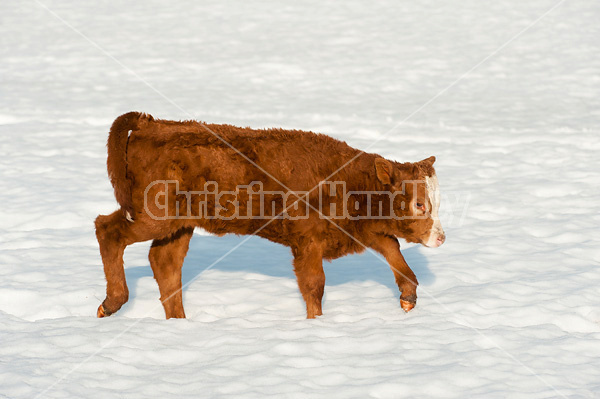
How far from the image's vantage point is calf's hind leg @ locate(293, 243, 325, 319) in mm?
6832

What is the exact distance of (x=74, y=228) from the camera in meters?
9.70

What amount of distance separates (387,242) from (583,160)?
735 cm

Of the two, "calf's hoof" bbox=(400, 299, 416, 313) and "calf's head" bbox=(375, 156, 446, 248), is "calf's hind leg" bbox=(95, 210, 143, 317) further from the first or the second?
"calf's hoof" bbox=(400, 299, 416, 313)

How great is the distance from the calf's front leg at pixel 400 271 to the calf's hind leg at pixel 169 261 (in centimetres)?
208

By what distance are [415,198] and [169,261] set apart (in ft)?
8.88

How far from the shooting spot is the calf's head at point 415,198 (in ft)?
22.9

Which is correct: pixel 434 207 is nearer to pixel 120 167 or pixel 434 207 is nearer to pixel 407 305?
pixel 407 305

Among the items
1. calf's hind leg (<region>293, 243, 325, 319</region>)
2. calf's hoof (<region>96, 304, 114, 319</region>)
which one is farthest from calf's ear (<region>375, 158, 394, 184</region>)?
calf's hoof (<region>96, 304, 114, 319</region>)

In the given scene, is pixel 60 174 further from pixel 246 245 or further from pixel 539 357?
pixel 539 357

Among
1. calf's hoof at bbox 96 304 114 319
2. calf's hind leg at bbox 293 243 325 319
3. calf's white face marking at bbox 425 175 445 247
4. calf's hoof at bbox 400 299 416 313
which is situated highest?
calf's white face marking at bbox 425 175 445 247

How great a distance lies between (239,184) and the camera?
6.66 m

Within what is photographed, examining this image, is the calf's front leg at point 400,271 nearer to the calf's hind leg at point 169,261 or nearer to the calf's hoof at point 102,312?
the calf's hind leg at point 169,261

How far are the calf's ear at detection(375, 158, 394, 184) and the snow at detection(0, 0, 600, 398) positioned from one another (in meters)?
1.40

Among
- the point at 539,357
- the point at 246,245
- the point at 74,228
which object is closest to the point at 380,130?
the point at 246,245
